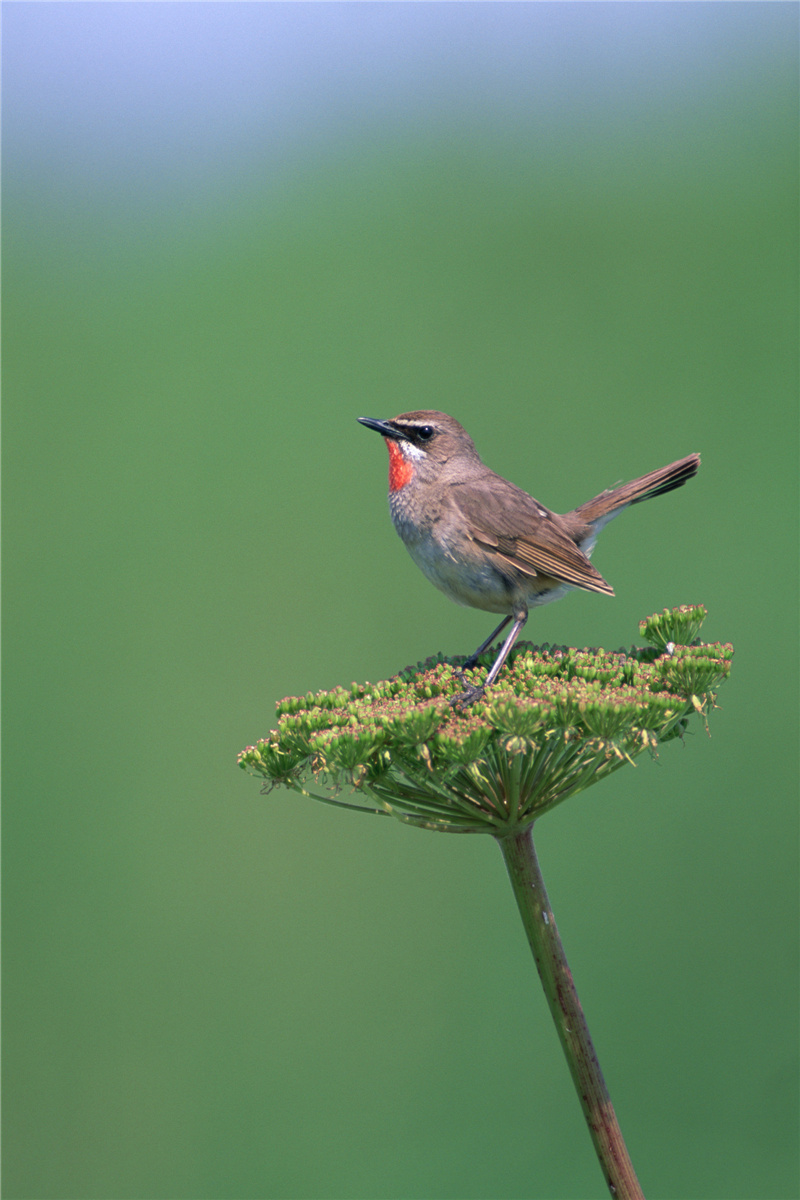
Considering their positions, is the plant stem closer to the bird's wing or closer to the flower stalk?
the flower stalk

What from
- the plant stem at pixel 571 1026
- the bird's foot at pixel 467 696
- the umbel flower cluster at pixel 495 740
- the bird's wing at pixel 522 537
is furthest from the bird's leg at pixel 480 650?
the plant stem at pixel 571 1026

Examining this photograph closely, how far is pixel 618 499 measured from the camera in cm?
580

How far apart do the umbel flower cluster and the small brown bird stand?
4.02 feet

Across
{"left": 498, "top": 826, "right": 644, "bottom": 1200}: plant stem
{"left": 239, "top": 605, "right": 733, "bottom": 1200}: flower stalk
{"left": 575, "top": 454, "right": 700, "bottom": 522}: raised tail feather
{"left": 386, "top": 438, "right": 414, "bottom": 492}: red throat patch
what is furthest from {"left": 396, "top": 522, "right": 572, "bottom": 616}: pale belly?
{"left": 498, "top": 826, "right": 644, "bottom": 1200}: plant stem

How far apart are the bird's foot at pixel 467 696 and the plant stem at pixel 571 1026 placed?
0.55 meters

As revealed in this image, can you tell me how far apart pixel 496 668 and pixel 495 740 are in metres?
1.02

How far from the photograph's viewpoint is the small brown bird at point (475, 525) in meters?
5.09

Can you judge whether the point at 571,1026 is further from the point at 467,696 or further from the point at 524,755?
the point at 467,696

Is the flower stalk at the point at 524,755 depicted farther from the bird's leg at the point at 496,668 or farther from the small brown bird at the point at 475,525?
the small brown bird at the point at 475,525

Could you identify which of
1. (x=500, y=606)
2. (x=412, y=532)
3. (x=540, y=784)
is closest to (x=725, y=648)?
(x=540, y=784)

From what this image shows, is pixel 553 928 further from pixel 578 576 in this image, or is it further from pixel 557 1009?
pixel 578 576

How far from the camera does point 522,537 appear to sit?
5109 mm

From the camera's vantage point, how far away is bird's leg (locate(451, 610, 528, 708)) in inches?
143

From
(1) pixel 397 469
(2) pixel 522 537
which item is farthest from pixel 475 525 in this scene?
(1) pixel 397 469
